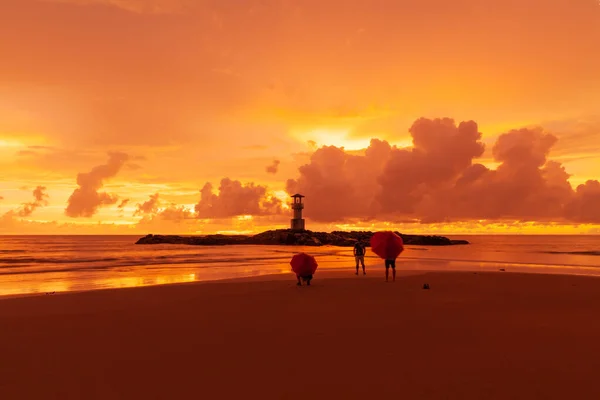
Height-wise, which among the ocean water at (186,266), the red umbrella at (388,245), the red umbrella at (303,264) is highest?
the red umbrella at (388,245)

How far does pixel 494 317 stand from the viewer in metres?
12.9

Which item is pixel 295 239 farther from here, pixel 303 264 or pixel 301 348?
pixel 301 348

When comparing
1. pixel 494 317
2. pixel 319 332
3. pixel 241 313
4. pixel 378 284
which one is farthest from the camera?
pixel 378 284

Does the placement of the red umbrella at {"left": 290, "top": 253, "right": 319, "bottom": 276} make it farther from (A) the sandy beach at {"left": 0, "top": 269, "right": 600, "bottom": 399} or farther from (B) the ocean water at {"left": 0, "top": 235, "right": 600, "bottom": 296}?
(B) the ocean water at {"left": 0, "top": 235, "right": 600, "bottom": 296}

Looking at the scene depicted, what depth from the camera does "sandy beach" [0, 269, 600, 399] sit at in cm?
697

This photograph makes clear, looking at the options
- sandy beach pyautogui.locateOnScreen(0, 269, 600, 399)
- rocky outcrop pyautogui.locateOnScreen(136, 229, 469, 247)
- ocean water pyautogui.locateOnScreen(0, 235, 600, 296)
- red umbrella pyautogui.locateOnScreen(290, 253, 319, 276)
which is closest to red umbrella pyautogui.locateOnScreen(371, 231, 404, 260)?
red umbrella pyautogui.locateOnScreen(290, 253, 319, 276)

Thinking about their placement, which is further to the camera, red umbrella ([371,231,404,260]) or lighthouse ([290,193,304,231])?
lighthouse ([290,193,304,231])

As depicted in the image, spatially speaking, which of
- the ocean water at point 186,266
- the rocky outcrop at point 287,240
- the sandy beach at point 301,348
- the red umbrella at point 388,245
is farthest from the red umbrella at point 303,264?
the rocky outcrop at point 287,240

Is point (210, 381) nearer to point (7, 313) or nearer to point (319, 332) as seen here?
point (319, 332)

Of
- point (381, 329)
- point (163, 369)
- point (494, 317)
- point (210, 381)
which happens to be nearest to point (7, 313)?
point (163, 369)

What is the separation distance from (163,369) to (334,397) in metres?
3.39

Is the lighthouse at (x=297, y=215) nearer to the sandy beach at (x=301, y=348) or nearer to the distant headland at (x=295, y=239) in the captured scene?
the distant headland at (x=295, y=239)

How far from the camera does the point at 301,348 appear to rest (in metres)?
9.31

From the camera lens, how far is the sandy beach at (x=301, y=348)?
6.97 m
